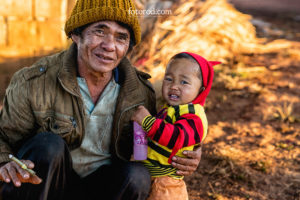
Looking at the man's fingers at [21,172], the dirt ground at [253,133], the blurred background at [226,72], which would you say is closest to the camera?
the man's fingers at [21,172]

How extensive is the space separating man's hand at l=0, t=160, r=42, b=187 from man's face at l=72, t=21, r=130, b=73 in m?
0.75

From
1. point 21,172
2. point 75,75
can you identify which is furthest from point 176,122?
point 21,172

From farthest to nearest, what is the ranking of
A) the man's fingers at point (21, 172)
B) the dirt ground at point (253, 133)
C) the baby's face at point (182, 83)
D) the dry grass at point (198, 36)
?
the dry grass at point (198, 36)
the dirt ground at point (253, 133)
the baby's face at point (182, 83)
the man's fingers at point (21, 172)

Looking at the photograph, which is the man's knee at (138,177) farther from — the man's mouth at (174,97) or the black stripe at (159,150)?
the man's mouth at (174,97)

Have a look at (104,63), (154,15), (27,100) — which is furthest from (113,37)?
(154,15)

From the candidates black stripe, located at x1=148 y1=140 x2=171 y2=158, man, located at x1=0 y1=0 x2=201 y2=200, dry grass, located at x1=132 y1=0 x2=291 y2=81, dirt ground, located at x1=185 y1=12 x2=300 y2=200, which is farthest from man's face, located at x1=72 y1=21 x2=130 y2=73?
dry grass, located at x1=132 y1=0 x2=291 y2=81

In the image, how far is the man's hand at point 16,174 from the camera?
1.68 m

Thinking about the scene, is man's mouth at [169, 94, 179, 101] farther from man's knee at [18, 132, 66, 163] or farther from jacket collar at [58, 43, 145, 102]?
man's knee at [18, 132, 66, 163]

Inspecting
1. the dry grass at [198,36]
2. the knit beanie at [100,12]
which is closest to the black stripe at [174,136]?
the knit beanie at [100,12]

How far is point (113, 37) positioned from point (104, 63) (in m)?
0.18

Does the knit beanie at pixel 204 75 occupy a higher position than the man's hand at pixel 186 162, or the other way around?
the knit beanie at pixel 204 75

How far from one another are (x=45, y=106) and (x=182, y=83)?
899 mm

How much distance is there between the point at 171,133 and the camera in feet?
6.57

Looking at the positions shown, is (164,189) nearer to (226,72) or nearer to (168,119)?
(168,119)
